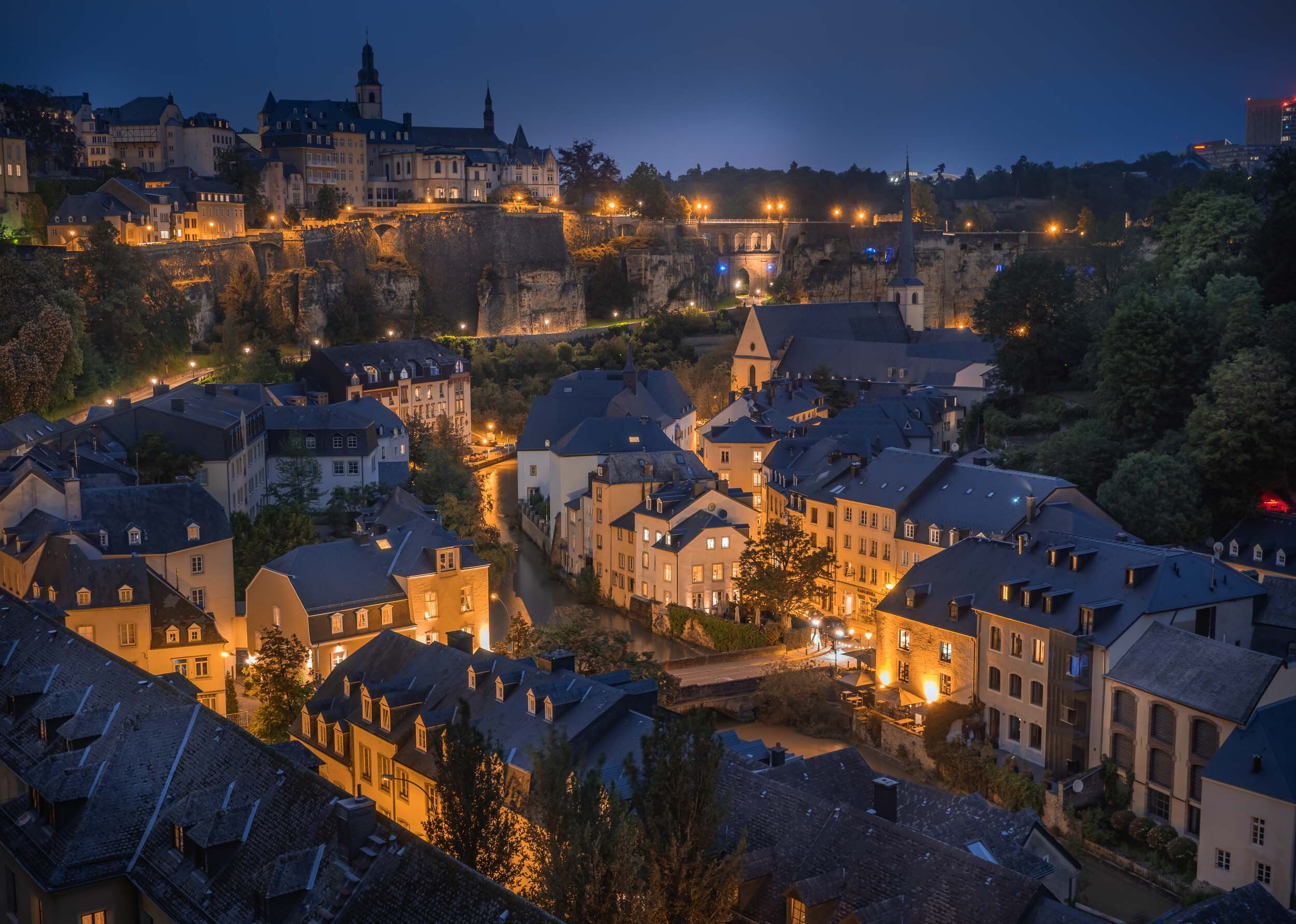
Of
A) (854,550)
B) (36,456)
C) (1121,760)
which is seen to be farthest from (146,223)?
(1121,760)

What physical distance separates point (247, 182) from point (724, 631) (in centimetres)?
4002

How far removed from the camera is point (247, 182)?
62.3 m

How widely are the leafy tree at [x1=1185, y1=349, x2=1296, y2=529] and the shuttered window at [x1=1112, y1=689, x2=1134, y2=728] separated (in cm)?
1063

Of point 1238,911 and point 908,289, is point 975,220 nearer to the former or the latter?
point 908,289

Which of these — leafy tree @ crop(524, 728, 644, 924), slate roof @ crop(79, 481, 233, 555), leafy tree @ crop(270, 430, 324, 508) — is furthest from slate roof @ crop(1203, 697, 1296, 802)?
leafy tree @ crop(270, 430, 324, 508)

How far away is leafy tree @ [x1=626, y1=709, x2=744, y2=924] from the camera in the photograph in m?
13.1

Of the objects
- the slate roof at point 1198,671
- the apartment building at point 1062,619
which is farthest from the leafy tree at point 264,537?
the slate roof at point 1198,671

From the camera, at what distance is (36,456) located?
29484 mm

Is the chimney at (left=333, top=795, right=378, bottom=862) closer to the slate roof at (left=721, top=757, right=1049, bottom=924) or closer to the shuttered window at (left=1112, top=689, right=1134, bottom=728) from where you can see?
the slate roof at (left=721, top=757, right=1049, bottom=924)

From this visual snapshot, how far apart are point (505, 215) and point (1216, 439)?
4578 cm

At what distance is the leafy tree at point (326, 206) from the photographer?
64.9 metres

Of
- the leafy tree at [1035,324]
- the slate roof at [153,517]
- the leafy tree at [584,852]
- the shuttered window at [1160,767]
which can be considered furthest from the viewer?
the leafy tree at [1035,324]

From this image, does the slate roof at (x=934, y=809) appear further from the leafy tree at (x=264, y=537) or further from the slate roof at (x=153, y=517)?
the leafy tree at (x=264, y=537)

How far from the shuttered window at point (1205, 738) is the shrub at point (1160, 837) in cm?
131
